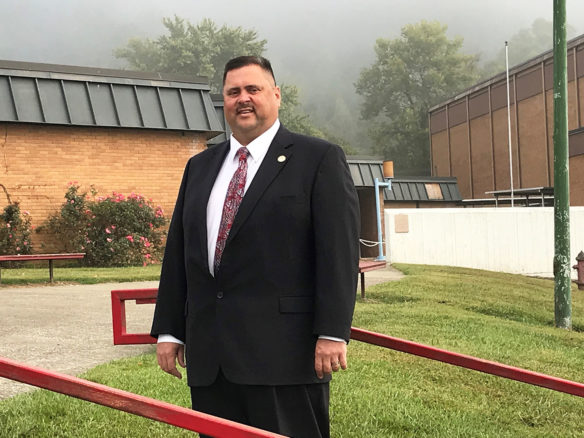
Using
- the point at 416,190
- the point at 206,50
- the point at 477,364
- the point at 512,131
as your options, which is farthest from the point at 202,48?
the point at 477,364

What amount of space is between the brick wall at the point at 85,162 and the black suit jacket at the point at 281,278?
15322mm

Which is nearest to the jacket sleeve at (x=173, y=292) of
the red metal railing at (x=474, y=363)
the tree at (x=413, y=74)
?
the red metal railing at (x=474, y=363)

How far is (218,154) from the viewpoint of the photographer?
290 cm

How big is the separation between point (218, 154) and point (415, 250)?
1985cm

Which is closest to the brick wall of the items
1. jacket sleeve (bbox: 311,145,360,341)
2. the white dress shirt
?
the white dress shirt

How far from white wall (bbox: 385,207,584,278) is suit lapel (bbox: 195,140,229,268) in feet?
62.8

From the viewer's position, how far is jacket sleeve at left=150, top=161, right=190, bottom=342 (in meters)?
2.84

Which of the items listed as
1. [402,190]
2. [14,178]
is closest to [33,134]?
[14,178]

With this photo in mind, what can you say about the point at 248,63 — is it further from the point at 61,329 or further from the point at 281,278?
the point at 61,329

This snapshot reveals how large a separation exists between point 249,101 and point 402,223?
1980cm

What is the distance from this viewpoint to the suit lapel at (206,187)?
2699mm

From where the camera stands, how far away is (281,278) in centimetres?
256

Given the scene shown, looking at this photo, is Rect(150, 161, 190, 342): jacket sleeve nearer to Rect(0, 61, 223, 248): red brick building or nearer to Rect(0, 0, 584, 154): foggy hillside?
Rect(0, 61, 223, 248): red brick building

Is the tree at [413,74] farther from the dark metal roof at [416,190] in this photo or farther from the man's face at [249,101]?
the man's face at [249,101]
